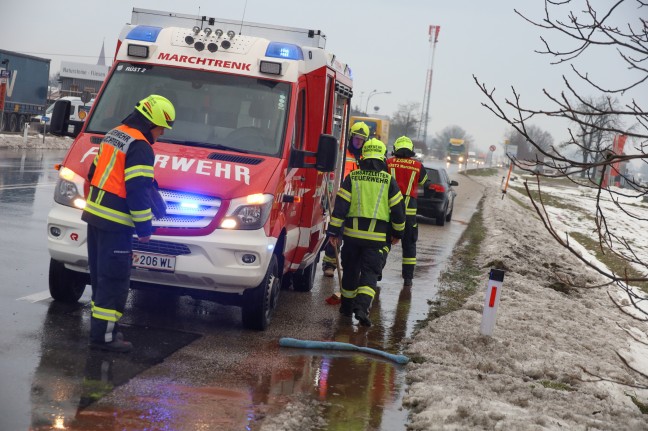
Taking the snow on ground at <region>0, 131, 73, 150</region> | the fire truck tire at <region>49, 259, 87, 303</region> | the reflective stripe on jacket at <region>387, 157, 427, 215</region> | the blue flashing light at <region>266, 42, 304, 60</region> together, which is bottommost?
the fire truck tire at <region>49, 259, 87, 303</region>

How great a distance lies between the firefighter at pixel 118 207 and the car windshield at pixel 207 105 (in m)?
1.65

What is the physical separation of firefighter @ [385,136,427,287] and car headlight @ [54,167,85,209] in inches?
208

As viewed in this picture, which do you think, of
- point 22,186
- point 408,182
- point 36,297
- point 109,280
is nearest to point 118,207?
point 109,280

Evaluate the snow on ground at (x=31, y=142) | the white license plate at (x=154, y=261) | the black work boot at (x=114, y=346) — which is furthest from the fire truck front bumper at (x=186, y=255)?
the snow on ground at (x=31, y=142)

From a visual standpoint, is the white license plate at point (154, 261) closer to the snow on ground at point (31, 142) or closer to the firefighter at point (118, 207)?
the firefighter at point (118, 207)

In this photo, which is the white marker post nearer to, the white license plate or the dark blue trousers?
the white license plate

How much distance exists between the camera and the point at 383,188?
30.9ft

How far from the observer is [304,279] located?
11055 mm

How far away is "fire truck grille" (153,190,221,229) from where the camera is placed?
7652 millimetres

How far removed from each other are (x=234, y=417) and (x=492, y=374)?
8.48ft

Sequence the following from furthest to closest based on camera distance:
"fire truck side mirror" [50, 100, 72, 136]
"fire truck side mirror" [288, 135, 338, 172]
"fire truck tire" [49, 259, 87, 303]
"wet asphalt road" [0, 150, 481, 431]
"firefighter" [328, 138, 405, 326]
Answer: "firefighter" [328, 138, 405, 326] < "fire truck side mirror" [50, 100, 72, 136] < "fire truck side mirror" [288, 135, 338, 172] < "fire truck tire" [49, 259, 87, 303] < "wet asphalt road" [0, 150, 481, 431]

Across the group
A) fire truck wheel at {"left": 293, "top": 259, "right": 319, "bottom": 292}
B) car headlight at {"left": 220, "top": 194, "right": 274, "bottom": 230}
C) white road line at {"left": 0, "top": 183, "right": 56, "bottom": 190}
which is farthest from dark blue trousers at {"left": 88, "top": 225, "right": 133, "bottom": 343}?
white road line at {"left": 0, "top": 183, "right": 56, "bottom": 190}

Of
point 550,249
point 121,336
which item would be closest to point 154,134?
point 121,336

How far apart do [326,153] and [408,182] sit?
3493 mm
